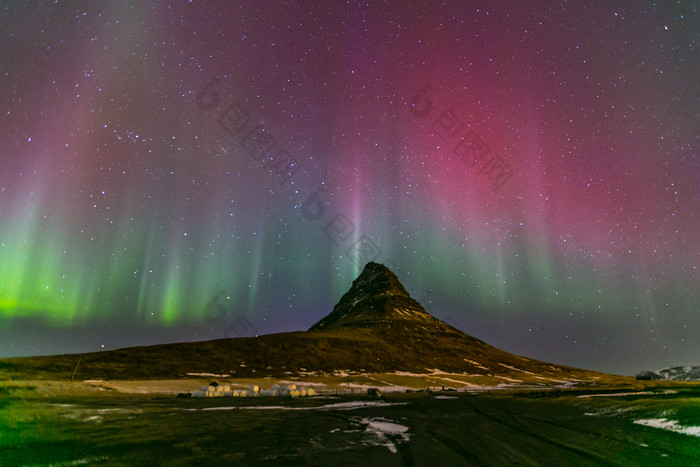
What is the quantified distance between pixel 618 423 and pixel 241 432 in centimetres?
2472

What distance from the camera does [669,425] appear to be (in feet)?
75.4

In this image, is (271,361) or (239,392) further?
(271,361)

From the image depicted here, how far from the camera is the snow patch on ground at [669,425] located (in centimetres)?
2078

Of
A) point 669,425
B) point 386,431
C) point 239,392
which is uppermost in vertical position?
point 669,425

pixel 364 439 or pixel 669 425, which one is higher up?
pixel 669 425

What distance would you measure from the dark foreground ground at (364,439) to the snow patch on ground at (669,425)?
11 centimetres

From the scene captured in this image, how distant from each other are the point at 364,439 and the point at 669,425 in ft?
57.8

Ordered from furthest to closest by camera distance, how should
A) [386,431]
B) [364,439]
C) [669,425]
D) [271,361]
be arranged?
[271,361] < [386,431] < [669,425] < [364,439]

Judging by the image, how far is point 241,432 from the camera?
25578 mm

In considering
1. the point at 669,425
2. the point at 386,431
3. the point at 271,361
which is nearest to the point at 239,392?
the point at 386,431

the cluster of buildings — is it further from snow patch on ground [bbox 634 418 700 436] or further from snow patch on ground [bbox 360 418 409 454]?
snow patch on ground [bbox 634 418 700 436]

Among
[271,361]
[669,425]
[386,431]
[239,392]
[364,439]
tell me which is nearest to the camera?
[364,439]

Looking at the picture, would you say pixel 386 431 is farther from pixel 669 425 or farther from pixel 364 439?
pixel 669 425

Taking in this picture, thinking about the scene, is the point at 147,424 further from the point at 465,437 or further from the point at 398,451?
the point at 465,437
